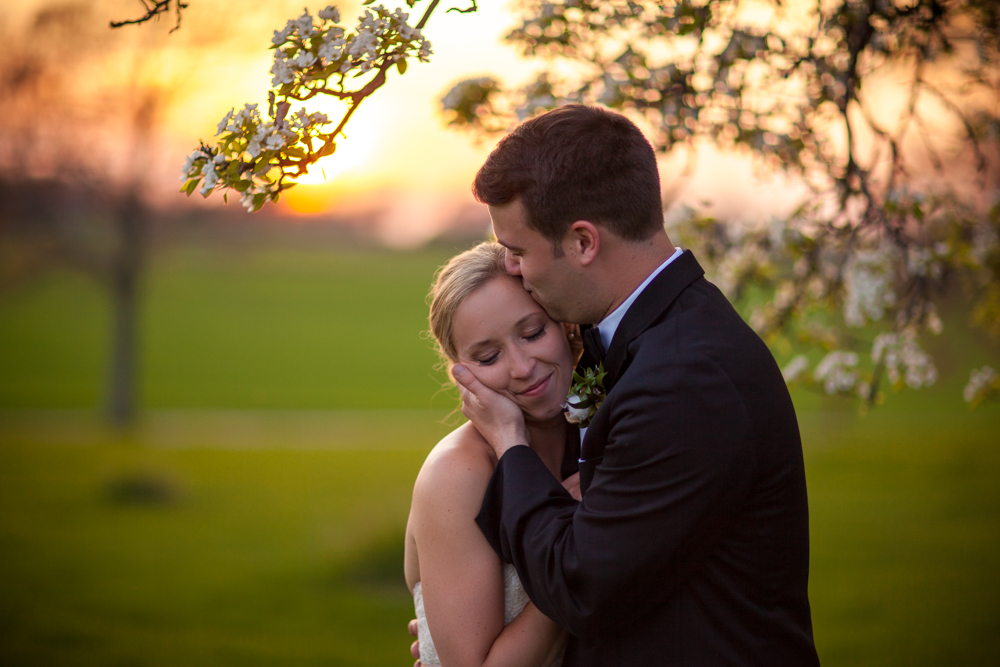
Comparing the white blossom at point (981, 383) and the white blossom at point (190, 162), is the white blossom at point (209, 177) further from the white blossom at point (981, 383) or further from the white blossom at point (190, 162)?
the white blossom at point (981, 383)

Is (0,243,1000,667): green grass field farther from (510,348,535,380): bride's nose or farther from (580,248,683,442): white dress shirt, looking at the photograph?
(580,248,683,442): white dress shirt

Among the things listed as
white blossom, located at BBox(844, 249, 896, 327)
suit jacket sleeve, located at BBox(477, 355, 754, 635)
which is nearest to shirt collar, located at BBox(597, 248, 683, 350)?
suit jacket sleeve, located at BBox(477, 355, 754, 635)

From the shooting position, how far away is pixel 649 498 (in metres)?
1.86

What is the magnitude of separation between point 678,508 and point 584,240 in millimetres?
763

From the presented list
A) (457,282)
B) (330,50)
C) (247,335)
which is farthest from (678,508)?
(247,335)

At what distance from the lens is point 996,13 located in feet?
13.1

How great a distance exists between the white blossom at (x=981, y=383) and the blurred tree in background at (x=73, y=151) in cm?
1231

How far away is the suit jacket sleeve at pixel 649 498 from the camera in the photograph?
185 cm

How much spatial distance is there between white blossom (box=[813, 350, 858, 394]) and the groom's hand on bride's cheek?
2.46 m

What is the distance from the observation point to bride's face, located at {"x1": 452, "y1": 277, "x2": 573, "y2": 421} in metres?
2.60

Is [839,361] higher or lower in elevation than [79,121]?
lower

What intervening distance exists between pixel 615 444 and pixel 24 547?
10.6 m

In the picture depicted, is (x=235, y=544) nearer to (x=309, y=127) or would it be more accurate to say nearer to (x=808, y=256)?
(x=808, y=256)

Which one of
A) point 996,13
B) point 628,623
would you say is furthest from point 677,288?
point 996,13
